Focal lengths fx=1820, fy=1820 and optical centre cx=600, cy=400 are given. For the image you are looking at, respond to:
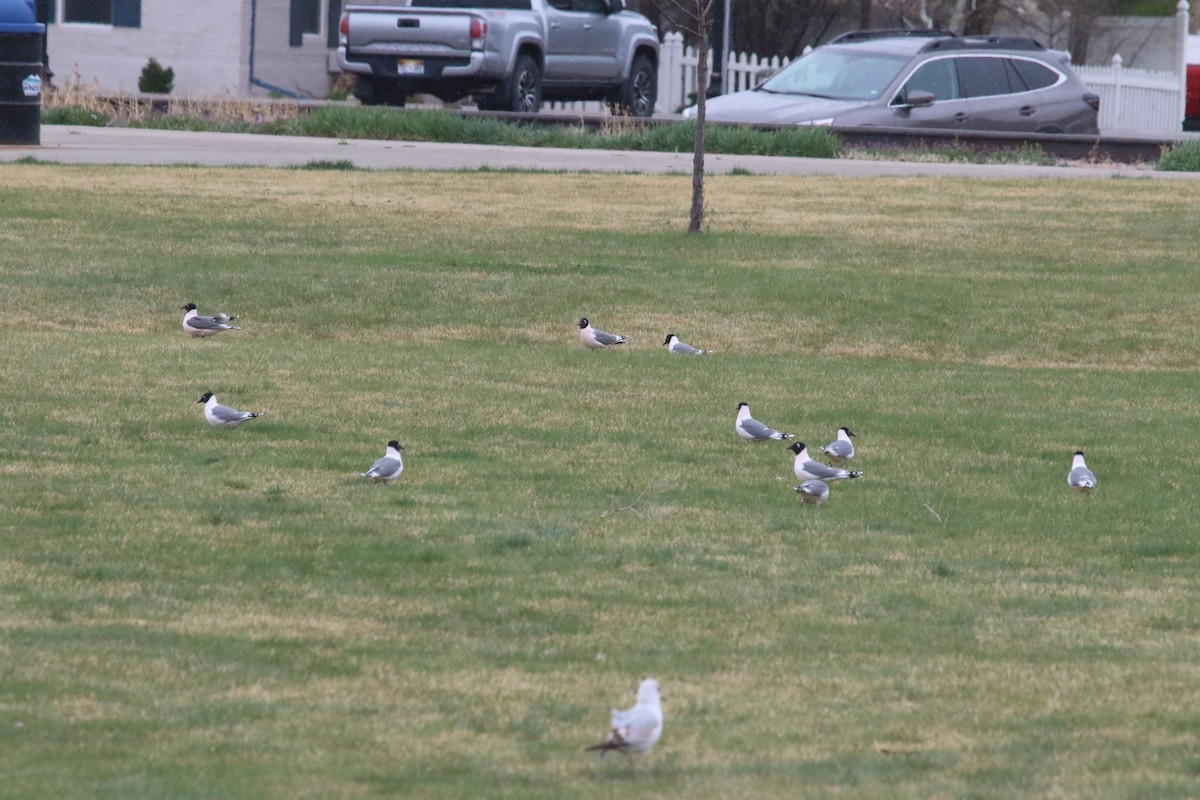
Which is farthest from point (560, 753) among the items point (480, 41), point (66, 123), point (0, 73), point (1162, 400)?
point (66, 123)

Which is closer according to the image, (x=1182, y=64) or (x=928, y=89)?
(x=928, y=89)

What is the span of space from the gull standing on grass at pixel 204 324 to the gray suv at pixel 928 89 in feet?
42.0

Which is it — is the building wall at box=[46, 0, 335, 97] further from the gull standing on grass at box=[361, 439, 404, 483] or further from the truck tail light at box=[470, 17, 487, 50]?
the gull standing on grass at box=[361, 439, 404, 483]

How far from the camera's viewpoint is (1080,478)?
9.82 metres

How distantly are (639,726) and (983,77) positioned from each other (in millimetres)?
21540

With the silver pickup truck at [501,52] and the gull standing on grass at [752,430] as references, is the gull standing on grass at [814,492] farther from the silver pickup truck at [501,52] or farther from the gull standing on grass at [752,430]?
the silver pickup truck at [501,52]

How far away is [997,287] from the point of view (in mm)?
16531

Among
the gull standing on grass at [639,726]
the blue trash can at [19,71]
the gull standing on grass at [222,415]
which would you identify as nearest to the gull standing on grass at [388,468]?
the gull standing on grass at [222,415]

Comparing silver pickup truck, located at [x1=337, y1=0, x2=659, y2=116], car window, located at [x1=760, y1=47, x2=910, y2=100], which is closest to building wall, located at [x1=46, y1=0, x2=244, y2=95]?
silver pickup truck, located at [x1=337, y1=0, x2=659, y2=116]

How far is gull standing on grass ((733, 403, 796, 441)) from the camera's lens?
10.8 metres

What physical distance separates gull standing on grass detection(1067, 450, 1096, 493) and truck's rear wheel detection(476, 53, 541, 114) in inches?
714

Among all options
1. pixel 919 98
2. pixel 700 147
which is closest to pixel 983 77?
pixel 919 98

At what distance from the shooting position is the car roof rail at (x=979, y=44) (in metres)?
25.3

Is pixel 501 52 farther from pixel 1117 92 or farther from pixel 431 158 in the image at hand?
pixel 1117 92
